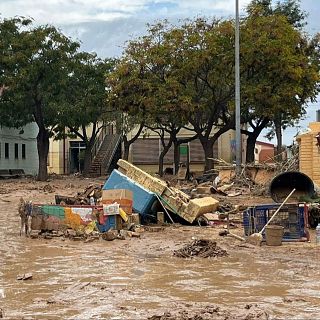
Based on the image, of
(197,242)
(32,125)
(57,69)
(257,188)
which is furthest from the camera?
(32,125)

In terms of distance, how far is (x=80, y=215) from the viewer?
1530 cm

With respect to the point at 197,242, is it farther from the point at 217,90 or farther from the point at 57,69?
the point at 57,69

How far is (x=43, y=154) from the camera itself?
41.3m

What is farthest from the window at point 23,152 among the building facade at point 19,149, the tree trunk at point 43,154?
the tree trunk at point 43,154

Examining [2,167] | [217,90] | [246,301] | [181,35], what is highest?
[181,35]

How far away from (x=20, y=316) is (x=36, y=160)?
50362mm

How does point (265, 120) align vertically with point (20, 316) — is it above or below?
above

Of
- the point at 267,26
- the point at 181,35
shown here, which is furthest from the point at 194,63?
the point at 267,26

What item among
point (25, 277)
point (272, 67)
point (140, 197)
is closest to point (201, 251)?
point (25, 277)

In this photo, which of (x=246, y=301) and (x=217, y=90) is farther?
(x=217, y=90)

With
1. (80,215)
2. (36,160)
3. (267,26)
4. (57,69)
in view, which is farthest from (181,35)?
(36,160)

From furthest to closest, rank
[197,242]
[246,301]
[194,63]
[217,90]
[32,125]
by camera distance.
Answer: [32,125]
[217,90]
[194,63]
[197,242]
[246,301]

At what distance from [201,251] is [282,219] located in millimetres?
2514

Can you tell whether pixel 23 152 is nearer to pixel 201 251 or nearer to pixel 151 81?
pixel 151 81
